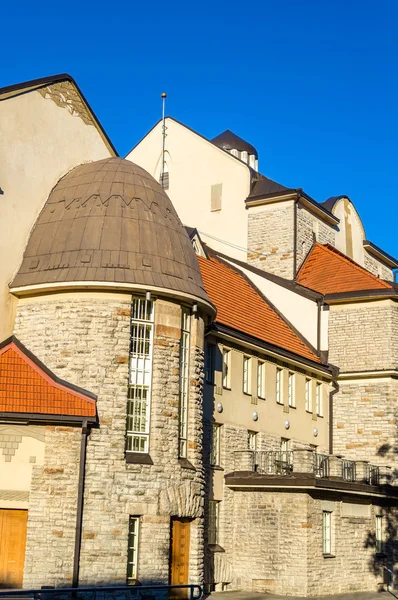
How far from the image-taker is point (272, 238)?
37906mm

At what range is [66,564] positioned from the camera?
19.9 meters

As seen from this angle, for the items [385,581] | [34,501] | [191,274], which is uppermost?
[191,274]

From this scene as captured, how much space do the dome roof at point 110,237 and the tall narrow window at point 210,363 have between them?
376 cm

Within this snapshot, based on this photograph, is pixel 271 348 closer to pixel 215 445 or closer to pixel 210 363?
pixel 210 363

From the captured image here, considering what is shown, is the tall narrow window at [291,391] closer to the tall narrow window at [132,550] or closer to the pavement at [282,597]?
the pavement at [282,597]

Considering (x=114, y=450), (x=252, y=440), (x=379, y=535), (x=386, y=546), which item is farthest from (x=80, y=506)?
(x=386, y=546)

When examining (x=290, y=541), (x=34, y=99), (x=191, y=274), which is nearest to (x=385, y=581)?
(x=290, y=541)

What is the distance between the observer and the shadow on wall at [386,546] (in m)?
29.8

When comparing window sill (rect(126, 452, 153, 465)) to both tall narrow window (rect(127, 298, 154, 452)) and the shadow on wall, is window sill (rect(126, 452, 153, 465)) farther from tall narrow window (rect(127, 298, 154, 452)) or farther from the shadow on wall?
the shadow on wall

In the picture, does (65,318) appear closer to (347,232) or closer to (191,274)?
(191,274)

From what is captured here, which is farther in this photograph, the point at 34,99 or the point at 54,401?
the point at 34,99

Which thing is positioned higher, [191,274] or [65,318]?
[191,274]

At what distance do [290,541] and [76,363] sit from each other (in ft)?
28.7

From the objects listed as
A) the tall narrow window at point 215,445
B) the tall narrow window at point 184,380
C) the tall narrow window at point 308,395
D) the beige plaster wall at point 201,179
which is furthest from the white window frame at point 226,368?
the beige plaster wall at point 201,179
